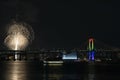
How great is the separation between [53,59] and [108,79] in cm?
12529

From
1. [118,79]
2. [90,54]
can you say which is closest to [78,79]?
[118,79]

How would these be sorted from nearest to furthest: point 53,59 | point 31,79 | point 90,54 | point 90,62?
point 31,79 → point 90,54 → point 90,62 → point 53,59

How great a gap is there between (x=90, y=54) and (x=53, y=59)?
1179 inches

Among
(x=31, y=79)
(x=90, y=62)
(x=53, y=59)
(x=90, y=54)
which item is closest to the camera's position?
(x=31, y=79)

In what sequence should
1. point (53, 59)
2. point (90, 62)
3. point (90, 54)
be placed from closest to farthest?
point (90, 54), point (90, 62), point (53, 59)

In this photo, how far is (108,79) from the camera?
53.2 meters

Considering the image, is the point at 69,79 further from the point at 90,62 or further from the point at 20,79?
the point at 90,62

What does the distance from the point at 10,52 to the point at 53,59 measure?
1772cm

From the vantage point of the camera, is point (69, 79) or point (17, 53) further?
point (17, 53)

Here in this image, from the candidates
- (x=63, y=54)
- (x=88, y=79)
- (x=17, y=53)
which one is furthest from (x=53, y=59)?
(x=88, y=79)

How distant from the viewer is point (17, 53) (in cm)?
18425

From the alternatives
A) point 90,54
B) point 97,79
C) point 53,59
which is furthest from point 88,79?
point 53,59

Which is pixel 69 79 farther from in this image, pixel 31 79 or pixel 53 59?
pixel 53 59

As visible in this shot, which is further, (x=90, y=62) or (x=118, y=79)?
(x=90, y=62)
